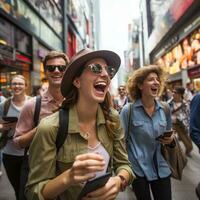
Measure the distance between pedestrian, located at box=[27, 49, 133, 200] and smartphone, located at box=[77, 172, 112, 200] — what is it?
0.19ft

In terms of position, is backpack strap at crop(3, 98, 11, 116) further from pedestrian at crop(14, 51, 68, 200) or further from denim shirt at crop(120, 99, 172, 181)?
denim shirt at crop(120, 99, 172, 181)

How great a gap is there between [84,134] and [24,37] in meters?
17.5

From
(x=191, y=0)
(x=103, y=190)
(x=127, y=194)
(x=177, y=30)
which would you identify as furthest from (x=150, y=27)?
(x=103, y=190)

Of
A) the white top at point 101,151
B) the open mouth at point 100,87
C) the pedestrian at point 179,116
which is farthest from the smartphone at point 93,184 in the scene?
the pedestrian at point 179,116

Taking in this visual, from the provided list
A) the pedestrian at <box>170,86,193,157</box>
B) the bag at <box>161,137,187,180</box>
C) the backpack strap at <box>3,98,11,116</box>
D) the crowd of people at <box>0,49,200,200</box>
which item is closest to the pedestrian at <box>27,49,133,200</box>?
the crowd of people at <box>0,49,200,200</box>

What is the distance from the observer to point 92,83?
225cm

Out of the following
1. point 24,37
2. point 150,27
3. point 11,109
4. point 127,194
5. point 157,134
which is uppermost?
point 150,27

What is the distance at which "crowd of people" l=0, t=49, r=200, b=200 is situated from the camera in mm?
1938

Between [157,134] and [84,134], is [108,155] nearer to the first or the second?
[84,134]

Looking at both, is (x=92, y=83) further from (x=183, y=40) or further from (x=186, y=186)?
(x=183, y=40)

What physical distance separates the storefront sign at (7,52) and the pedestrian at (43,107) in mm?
11185

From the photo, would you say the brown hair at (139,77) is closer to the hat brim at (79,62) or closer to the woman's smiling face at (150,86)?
the woman's smiling face at (150,86)

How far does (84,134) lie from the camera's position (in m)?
2.17

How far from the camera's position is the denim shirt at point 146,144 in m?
3.51
